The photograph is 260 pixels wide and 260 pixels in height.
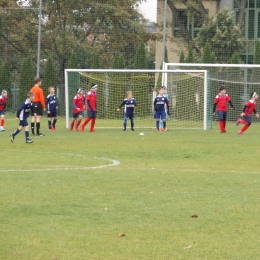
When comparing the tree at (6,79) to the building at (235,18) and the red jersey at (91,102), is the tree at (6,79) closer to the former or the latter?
the building at (235,18)

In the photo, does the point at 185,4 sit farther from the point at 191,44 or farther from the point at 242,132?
the point at 242,132

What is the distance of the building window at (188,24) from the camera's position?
42.3 meters

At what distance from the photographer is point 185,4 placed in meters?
42.3

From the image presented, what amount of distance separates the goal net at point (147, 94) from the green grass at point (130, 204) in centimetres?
1261

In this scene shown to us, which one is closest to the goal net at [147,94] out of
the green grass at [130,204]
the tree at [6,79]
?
the tree at [6,79]

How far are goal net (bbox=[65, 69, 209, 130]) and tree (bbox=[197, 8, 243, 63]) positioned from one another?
230 inches

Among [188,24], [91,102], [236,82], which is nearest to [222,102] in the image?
[91,102]

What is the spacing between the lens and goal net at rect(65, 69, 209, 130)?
103 feet

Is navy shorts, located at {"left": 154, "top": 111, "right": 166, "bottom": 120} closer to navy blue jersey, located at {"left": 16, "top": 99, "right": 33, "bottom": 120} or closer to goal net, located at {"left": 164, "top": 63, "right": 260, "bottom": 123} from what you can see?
navy blue jersey, located at {"left": 16, "top": 99, "right": 33, "bottom": 120}

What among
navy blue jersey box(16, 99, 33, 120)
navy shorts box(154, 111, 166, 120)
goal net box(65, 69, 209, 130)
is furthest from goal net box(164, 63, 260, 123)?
navy blue jersey box(16, 99, 33, 120)

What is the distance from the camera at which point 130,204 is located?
32.9ft

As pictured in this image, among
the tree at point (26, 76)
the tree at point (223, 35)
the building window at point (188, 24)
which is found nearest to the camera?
the tree at point (223, 35)

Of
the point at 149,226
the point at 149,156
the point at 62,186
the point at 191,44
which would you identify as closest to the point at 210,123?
the point at 191,44

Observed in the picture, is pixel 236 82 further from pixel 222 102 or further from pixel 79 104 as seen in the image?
pixel 79 104
